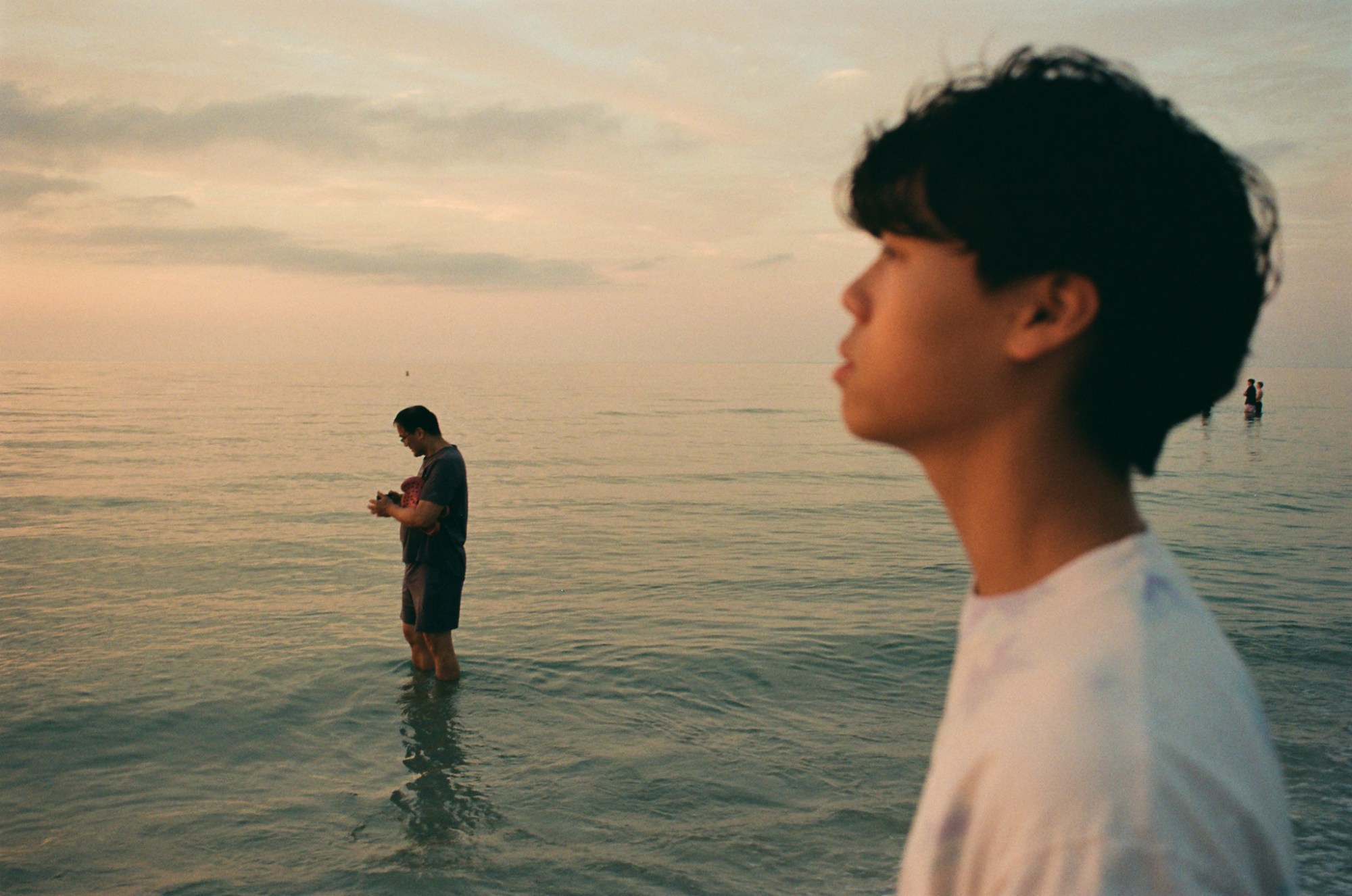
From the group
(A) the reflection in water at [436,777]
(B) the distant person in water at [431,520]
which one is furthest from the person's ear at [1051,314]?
(B) the distant person in water at [431,520]

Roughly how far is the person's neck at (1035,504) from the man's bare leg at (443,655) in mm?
7870

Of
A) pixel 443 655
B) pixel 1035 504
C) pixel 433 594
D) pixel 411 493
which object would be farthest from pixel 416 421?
pixel 1035 504

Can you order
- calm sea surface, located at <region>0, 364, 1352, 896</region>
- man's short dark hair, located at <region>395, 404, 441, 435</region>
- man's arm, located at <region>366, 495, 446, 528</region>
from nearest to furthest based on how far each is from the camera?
1. calm sea surface, located at <region>0, 364, 1352, 896</region>
2. man's arm, located at <region>366, 495, 446, 528</region>
3. man's short dark hair, located at <region>395, 404, 441, 435</region>

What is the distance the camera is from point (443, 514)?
26.3ft

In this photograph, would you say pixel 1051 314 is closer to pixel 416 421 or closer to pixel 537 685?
pixel 416 421

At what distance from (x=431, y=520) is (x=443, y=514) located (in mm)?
149

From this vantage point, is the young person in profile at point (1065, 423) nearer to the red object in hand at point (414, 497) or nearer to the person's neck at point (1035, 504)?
the person's neck at point (1035, 504)

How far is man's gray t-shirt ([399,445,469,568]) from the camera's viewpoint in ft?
25.9

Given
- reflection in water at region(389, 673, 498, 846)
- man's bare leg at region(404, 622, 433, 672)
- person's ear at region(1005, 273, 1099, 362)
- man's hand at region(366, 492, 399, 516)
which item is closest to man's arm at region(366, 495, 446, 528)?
man's hand at region(366, 492, 399, 516)

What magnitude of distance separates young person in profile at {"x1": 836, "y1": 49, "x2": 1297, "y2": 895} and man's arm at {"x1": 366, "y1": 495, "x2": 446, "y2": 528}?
703 centimetres

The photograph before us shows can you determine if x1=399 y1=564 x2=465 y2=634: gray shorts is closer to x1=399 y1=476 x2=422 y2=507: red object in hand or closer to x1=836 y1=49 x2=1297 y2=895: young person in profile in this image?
x1=399 y1=476 x2=422 y2=507: red object in hand

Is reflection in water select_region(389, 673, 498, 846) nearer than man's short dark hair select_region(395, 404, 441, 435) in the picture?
Yes

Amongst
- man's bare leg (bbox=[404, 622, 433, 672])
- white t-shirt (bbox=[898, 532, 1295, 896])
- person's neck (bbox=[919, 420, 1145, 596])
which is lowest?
man's bare leg (bbox=[404, 622, 433, 672])

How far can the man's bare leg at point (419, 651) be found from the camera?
8.87m
